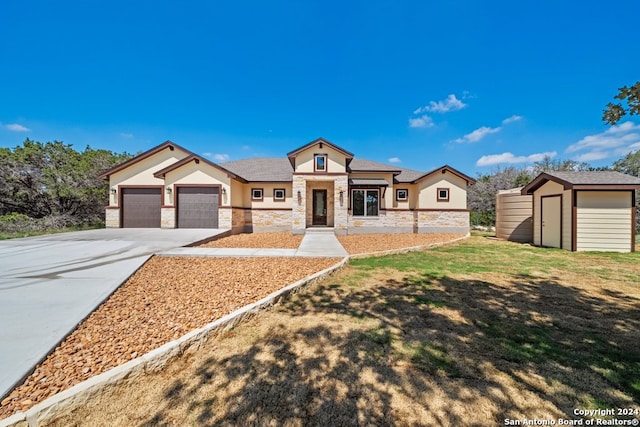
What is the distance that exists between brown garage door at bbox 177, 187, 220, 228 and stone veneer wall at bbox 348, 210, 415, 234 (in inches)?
338

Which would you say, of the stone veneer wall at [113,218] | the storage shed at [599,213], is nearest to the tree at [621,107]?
the storage shed at [599,213]

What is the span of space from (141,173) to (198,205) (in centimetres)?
474

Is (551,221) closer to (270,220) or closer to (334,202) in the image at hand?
(334,202)

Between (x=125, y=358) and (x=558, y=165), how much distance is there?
44.1 m

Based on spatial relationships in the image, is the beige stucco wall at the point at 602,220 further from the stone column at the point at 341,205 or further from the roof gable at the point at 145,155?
the roof gable at the point at 145,155

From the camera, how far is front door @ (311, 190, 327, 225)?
59.0ft

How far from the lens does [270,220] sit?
1702cm

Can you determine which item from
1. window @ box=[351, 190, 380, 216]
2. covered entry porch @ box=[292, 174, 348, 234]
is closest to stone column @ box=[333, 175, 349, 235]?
covered entry porch @ box=[292, 174, 348, 234]

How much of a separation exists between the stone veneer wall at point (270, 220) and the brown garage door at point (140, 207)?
6.02 m

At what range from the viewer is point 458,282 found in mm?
5996

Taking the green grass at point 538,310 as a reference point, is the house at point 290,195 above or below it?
above

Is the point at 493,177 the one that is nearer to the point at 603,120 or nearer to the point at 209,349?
the point at 603,120

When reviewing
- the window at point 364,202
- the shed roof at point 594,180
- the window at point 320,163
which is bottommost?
the window at point 364,202

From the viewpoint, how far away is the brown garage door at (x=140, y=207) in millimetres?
15961
